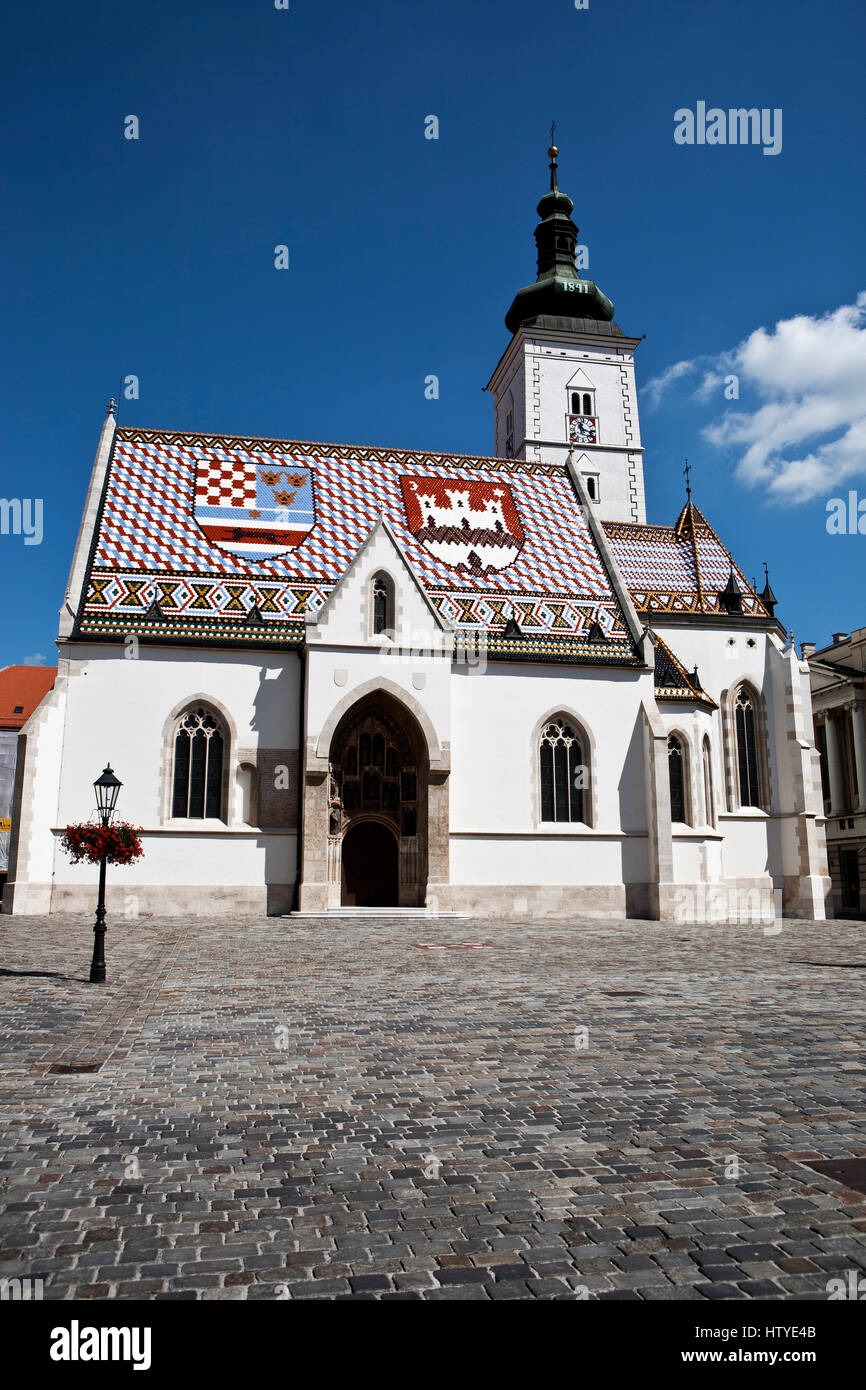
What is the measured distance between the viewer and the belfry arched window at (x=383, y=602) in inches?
1128

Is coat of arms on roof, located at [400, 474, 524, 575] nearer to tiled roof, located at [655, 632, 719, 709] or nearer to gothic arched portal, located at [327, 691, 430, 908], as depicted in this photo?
tiled roof, located at [655, 632, 719, 709]

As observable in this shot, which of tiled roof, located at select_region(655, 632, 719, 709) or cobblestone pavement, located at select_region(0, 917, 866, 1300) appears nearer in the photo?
cobblestone pavement, located at select_region(0, 917, 866, 1300)

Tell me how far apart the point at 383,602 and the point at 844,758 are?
29.0 m

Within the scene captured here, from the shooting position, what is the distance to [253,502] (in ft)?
104

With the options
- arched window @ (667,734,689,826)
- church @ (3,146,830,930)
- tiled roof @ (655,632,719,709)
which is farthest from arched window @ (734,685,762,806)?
arched window @ (667,734,689,826)

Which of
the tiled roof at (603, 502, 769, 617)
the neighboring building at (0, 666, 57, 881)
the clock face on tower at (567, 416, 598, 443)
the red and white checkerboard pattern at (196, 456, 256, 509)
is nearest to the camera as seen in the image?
the red and white checkerboard pattern at (196, 456, 256, 509)

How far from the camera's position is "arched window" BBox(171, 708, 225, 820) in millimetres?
27438

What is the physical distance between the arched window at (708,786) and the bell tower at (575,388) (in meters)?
18.6

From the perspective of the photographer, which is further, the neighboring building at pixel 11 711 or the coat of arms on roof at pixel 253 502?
the neighboring building at pixel 11 711

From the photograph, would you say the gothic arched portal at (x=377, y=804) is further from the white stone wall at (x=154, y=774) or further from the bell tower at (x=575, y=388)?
the bell tower at (x=575, y=388)

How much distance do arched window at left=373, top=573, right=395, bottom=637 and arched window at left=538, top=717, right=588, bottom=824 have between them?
19.0ft

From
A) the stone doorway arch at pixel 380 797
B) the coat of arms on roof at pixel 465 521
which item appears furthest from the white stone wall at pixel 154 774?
the coat of arms on roof at pixel 465 521

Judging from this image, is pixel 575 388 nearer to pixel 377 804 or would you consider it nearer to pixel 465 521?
pixel 465 521

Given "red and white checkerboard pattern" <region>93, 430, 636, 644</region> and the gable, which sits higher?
"red and white checkerboard pattern" <region>93, 430, 636, 644</region>
